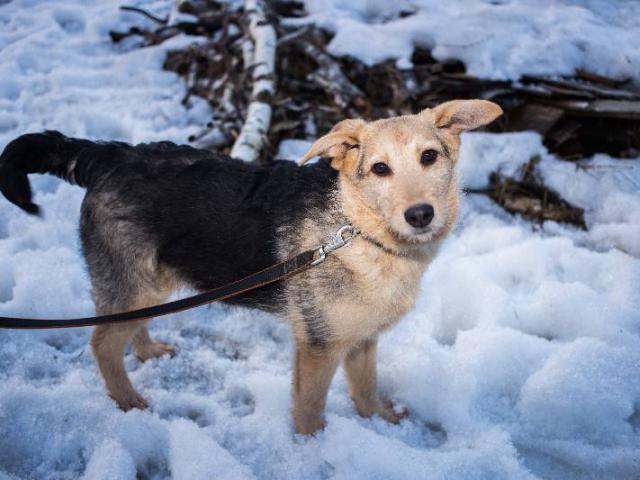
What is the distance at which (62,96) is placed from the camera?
5.50 meters

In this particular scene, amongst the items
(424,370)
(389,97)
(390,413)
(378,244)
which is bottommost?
(390,413)

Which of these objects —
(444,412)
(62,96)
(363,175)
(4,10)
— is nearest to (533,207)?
(444,412)

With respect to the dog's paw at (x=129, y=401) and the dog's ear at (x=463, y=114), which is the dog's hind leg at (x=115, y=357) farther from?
the dog's ear at (x=463, y=114)

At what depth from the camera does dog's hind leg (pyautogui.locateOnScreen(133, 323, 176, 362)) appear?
348 centimetres

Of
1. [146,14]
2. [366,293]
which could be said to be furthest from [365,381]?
[146,14]

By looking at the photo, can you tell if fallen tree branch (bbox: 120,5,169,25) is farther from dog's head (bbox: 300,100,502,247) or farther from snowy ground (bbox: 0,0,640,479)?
dog's head (bbox: 300,100,502,247)

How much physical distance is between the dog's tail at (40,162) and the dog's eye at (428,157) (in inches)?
69.2

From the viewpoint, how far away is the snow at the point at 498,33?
536 cm

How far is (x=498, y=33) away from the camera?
561 centimetres

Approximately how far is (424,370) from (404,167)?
154 cm

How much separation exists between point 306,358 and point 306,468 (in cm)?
59

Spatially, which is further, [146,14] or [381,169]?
[146,14]

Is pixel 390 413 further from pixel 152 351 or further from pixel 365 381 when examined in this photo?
pixel 152 351

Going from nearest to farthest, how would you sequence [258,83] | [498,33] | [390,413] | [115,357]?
[115,357], [390,413], [258,83], [498,33]
